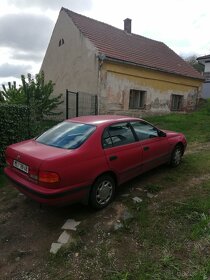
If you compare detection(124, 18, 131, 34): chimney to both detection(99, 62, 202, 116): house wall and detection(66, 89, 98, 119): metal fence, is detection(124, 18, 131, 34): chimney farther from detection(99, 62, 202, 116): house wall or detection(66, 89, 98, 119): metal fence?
detection(66, 89, 98, 119): metal fence

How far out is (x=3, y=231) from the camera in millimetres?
3703

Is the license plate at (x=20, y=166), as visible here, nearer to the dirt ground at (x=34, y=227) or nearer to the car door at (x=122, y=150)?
the dirt ground at (x=34, y=227)

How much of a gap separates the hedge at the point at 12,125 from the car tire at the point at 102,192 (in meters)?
3.43

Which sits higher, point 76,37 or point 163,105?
point 76,37

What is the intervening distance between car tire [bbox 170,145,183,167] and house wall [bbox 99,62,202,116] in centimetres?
685

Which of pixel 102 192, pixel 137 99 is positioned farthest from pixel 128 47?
pixel 102 192

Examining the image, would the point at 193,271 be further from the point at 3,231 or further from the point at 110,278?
the point at 3,231

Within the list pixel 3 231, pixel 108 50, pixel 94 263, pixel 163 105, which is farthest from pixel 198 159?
pixel 163 105

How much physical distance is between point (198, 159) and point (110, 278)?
4.57 m

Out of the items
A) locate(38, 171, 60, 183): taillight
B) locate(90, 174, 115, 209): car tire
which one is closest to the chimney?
locate(90, 174, 115, 209): car tire

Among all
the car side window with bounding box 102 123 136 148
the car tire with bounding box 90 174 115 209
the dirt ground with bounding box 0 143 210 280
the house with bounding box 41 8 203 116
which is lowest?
the dirt ground with bounding box 0 143 210 280

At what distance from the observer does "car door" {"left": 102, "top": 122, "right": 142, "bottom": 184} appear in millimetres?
4109

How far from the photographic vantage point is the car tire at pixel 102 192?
3.86 metres

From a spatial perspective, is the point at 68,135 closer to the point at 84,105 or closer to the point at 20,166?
the point at 20,166
